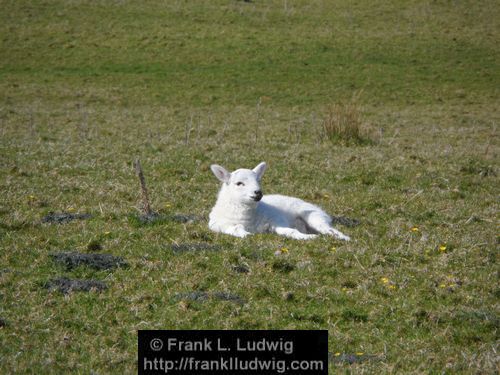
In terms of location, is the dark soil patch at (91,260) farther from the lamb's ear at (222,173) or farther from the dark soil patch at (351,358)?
the dark soil patch at (351,358)

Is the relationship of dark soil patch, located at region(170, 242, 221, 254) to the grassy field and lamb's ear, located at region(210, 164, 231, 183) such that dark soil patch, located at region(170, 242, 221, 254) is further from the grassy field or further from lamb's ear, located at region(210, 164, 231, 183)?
lamb's ear, located at region(210, 164, 231, 183)

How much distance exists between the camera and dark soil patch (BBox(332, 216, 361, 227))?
12.2 meters

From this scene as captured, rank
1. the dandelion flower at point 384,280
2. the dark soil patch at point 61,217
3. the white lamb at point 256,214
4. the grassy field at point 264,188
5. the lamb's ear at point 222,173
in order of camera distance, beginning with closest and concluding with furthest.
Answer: the grassy field at point 264,188, the dandelion flower at point 384,280, the white lamb at point 256,214, the lamb's ear at point 222,173, the dark soil patch at point 61,217

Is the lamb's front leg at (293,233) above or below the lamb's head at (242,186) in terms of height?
below

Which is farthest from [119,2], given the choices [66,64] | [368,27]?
[368,27]

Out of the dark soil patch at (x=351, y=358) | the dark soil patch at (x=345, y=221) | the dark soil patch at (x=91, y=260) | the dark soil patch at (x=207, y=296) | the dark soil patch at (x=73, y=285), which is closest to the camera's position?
the dark soil patch at (x=351, y=358)

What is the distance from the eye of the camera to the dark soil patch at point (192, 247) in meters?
10.2

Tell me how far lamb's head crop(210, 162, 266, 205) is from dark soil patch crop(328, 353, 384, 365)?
3.98 m

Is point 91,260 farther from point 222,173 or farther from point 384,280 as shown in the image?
point 384,280

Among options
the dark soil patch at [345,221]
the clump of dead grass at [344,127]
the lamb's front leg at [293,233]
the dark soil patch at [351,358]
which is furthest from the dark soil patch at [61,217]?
the clump of dead grass at [344,127]

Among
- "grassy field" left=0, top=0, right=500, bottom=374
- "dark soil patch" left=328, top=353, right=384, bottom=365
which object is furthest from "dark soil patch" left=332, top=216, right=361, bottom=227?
"dark soil patch" left=328, top=353, right=384, bottom=365

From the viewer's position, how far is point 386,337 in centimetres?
761

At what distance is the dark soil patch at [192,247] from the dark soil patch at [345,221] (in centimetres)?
265

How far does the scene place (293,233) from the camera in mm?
10961
